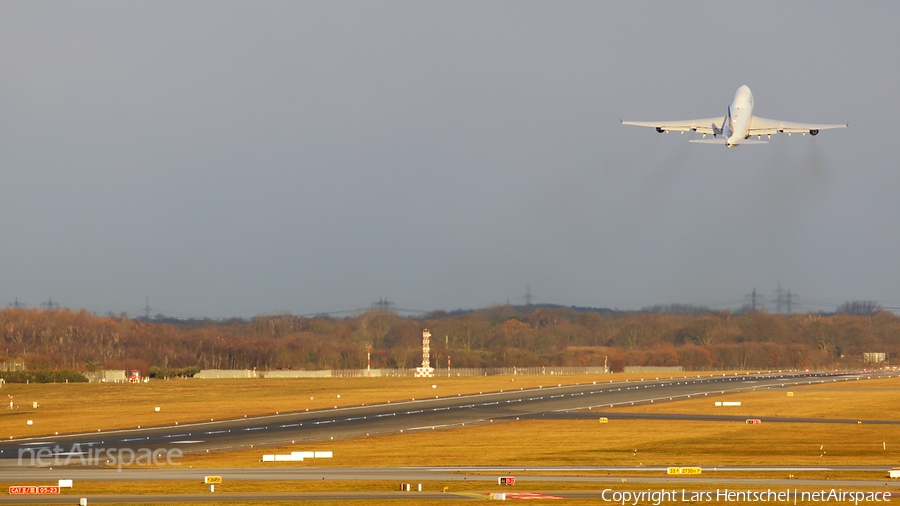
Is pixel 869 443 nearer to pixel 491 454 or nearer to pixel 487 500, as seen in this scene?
pixel 491 454

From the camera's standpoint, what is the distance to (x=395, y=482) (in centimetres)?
3584

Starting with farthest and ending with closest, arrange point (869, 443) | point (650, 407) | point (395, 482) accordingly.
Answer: point (650, 407) → point (869, 443) → point (395, 482)

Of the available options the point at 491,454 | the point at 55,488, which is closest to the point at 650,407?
the point at 491,454

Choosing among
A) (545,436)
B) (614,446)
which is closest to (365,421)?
(545,436)

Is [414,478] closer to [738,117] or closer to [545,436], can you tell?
[545,436]

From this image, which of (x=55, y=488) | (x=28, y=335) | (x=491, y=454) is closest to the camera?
(x=55, y=488)

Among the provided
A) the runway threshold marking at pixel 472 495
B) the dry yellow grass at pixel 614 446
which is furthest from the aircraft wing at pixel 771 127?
the runway threshold marking at pixel 472 495

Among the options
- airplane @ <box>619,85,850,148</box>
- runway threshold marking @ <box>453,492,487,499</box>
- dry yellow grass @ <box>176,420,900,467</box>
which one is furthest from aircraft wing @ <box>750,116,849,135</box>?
runway threshold marking @ <box>453,492,487,499</box>

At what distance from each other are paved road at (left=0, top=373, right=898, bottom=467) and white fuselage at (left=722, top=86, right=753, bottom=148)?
2394cm

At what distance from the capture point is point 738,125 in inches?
2167

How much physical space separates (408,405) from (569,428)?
81.5 ft

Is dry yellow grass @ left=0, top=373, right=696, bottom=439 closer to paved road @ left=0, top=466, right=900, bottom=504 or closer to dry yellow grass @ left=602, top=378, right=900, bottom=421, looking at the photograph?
paved road @ left=0, top=466, right=900, bottom=504

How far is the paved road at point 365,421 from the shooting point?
5103 centimetres

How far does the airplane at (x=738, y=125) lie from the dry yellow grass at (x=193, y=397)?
135ft
